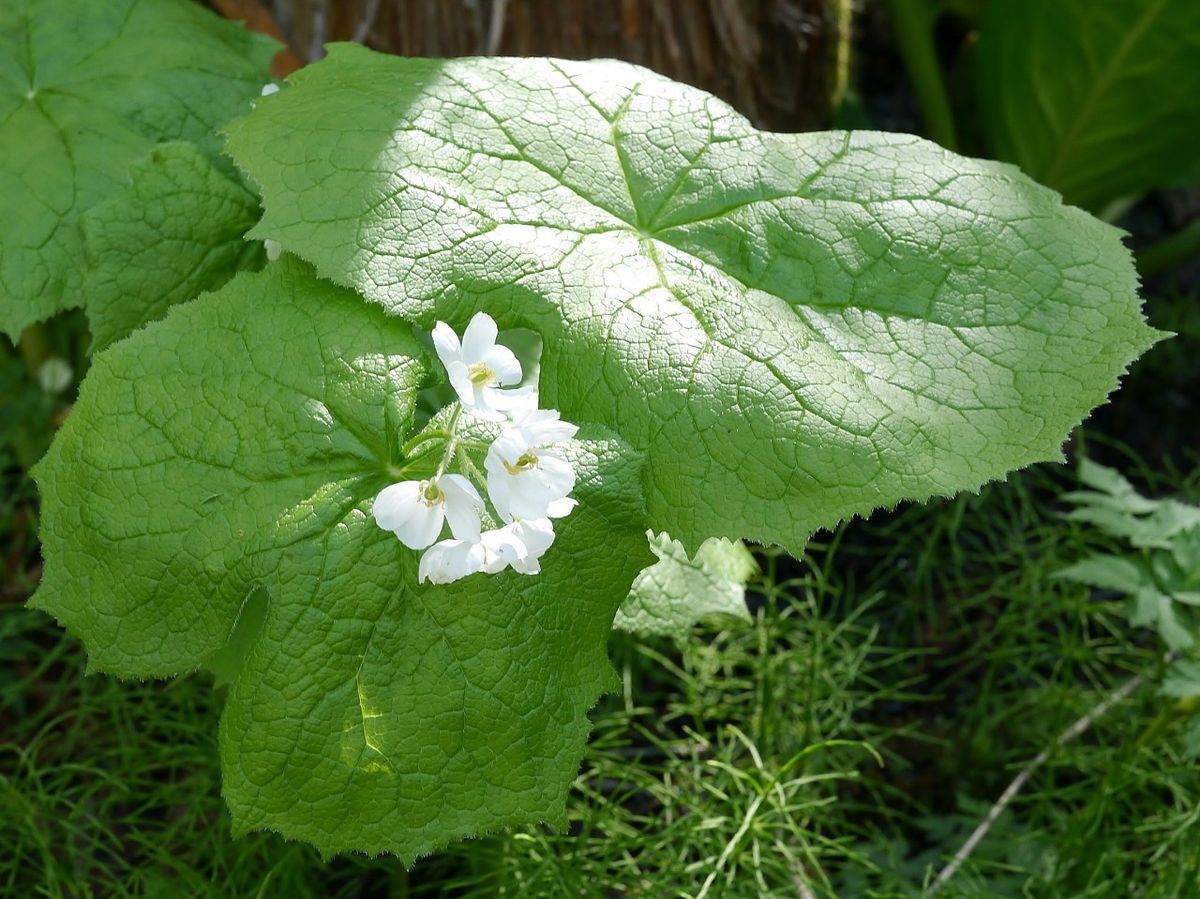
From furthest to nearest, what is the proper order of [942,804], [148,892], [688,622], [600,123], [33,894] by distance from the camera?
1. [942,804]
2. [33,894]
3. [148,892]
4. [688,622]
5. [600,123]

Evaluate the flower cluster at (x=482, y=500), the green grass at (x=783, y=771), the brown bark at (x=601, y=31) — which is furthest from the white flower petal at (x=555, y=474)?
the brown bark at (x=601, y=31)

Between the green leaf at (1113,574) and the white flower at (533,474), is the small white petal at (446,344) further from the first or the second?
the green leaf at (1113,574)

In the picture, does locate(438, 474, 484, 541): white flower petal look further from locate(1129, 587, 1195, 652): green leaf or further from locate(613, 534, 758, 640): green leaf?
locate(1129, 587, 1195, 652): green leaf

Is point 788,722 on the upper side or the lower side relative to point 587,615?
lower

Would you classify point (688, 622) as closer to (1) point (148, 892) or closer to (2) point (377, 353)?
(2) point (377, 353)

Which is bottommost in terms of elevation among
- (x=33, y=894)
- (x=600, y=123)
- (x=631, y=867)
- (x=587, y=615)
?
(x=33, y=894)

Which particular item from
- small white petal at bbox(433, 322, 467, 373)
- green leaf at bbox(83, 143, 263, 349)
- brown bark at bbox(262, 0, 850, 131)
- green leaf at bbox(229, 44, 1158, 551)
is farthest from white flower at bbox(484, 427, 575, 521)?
brown bark at bbox(262, 0, 850, 131)

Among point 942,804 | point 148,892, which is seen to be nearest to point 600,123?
point 148,892
